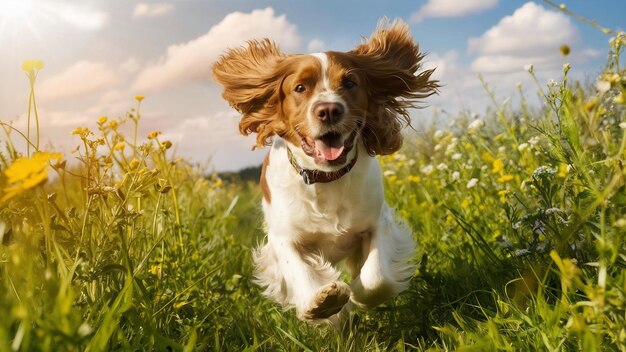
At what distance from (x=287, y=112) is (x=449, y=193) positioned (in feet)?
5.64

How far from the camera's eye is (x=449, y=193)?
15.6 ft

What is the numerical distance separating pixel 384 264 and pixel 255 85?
1229 millimetres

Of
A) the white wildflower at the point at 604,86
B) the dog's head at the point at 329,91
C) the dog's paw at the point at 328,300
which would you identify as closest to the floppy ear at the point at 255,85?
the dog's head at the point at 329,91

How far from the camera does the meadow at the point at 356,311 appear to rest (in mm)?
1788

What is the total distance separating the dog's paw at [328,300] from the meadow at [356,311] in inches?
4.7

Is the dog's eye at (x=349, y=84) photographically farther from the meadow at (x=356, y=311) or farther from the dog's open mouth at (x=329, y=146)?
the meadow at (x=356, y=311)

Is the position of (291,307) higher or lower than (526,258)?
lower

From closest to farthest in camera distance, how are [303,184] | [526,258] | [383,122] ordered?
[526,258], [303,184], [383,122]

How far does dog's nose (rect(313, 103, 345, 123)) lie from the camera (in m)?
3.04

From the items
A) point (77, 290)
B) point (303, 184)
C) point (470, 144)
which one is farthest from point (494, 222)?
point (77, 290)

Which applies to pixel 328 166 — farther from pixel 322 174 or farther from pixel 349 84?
pixel 349 84

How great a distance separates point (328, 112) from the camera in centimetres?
304

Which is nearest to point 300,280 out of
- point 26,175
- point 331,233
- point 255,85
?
point 331,233

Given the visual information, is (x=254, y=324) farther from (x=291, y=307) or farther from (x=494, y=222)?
(x=494, y=222)
